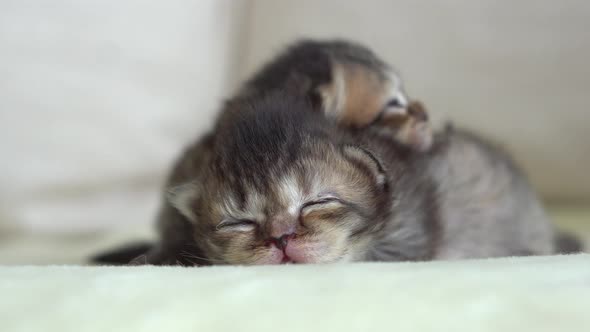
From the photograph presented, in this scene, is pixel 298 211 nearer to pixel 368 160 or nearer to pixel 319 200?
pixel 319 200

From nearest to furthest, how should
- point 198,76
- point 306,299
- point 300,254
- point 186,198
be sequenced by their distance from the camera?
1. point 306,299
2. point 300,254
3. point 186,198
4. point 198,76

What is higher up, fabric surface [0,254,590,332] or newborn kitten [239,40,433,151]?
newborn kitten [239,40,433,151]

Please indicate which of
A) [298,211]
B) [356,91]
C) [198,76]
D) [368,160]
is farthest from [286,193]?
[198,76]

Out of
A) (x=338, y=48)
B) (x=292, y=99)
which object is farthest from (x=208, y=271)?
(x=338, y=48)

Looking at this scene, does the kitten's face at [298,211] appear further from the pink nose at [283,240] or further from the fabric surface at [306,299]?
the fabric surface at [306,299]

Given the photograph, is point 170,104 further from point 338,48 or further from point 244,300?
point 244,300

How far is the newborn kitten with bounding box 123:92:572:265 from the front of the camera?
0.79 metres

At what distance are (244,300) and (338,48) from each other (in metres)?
0.72

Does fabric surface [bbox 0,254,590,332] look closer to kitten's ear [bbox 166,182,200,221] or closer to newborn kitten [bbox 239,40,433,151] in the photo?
kitten's ear [bbox 166,182,200,221]

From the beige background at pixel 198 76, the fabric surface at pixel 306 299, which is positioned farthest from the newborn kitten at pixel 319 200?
the beige background at pixel 198 76

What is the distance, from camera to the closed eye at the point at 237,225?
2.65 ft

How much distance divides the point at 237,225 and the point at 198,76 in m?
0.72

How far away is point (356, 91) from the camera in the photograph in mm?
1022

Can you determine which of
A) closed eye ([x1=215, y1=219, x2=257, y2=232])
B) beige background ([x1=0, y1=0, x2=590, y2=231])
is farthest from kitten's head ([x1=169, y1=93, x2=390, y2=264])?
beige background ([x1=0, y1=0, x2=590, y2=231])
